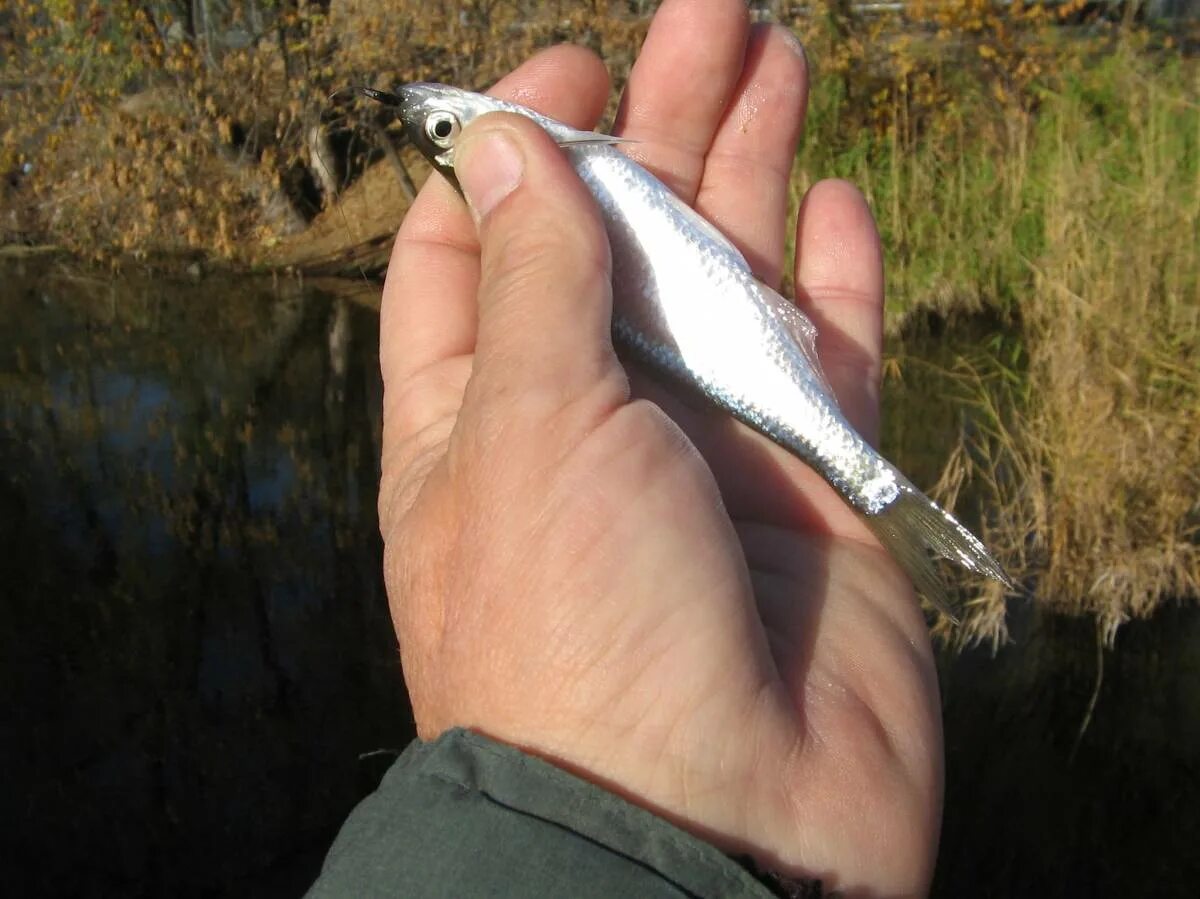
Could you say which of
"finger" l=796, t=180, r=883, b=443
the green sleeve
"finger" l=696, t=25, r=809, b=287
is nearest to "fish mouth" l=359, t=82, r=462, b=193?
"finger" l=696, t=25, r=809, b=287

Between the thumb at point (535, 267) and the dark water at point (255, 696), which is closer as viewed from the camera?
the thumb at point (535, 267)

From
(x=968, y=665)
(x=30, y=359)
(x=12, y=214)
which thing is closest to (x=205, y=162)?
(x=12, y=214)

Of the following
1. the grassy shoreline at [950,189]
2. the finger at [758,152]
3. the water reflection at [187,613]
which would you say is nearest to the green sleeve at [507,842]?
the finger at [758,152]

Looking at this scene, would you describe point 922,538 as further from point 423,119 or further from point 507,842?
point 423,119

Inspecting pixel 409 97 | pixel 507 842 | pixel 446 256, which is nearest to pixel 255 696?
pixel 446 256

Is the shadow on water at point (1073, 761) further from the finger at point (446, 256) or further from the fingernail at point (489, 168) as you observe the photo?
the fingernail at point (489, 168)

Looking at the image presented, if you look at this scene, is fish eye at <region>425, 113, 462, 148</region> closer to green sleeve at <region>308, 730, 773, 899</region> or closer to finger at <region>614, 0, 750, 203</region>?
finger at <region>614, 0, 750, 203</region>

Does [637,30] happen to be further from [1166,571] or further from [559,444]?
[559,444]
